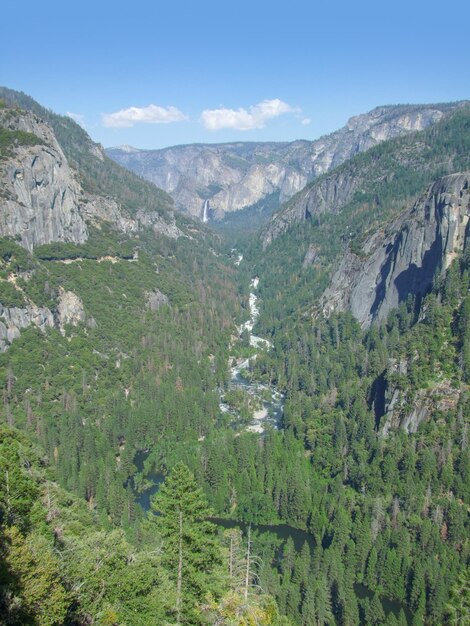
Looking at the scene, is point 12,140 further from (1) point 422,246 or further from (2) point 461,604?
(2) point 461,604

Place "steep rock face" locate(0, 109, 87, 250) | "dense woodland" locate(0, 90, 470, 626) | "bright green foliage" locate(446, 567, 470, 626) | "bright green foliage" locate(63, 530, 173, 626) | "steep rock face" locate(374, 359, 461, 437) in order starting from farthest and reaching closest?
"steep rock face" locate(0, 109, 87, 250) < "steep rock face" locate(374, 359, 461, 437) < "dense woodland" locate(0, 90, 470, 626) < "bright green foliage" locate(446, 567, 470, 626) < "bright green foliage" locate(63, 530, 173, 626)

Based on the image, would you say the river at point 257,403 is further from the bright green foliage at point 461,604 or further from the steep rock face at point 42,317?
the bright green foliage at point 461,604

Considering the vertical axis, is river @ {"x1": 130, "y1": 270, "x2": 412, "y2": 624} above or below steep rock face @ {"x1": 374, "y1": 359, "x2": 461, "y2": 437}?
below

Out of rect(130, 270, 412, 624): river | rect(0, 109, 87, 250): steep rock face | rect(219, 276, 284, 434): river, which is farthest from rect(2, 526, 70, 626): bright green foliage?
rect(0, 109, 87, 250): steep rock face

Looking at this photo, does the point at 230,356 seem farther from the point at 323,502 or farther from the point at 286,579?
the point at 286,579

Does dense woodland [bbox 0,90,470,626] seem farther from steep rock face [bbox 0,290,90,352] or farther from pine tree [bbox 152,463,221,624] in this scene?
steep rock face [bbox 0,290,90,352]

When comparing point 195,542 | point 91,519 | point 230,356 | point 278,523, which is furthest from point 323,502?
point 230,356

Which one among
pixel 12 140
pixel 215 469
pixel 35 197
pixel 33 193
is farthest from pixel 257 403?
pixel 12 140
